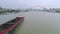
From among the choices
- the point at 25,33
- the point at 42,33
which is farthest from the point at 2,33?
the point at 42,33

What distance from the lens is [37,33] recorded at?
530 cm

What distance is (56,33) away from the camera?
18.0ft

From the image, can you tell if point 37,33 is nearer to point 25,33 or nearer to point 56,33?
point 25,33

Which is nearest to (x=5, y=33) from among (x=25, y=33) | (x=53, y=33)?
(x=25, y=33)

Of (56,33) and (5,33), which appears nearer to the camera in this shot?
(5,33)

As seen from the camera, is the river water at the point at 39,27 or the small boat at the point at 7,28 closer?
the small boat at the point at 7,28

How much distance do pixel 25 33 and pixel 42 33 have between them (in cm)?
73

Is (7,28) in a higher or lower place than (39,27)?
higher

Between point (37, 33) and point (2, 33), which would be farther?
point (37, 33)

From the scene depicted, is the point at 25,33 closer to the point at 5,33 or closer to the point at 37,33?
the point at 37,33

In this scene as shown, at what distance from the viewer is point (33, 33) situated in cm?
531

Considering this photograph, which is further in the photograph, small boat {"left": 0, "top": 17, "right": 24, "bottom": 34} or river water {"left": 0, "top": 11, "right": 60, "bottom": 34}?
river water {"left": 0, "top": 11, "right": 60, "bottom": 34}

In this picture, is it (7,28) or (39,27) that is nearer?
(7,28)

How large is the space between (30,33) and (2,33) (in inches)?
76.3
